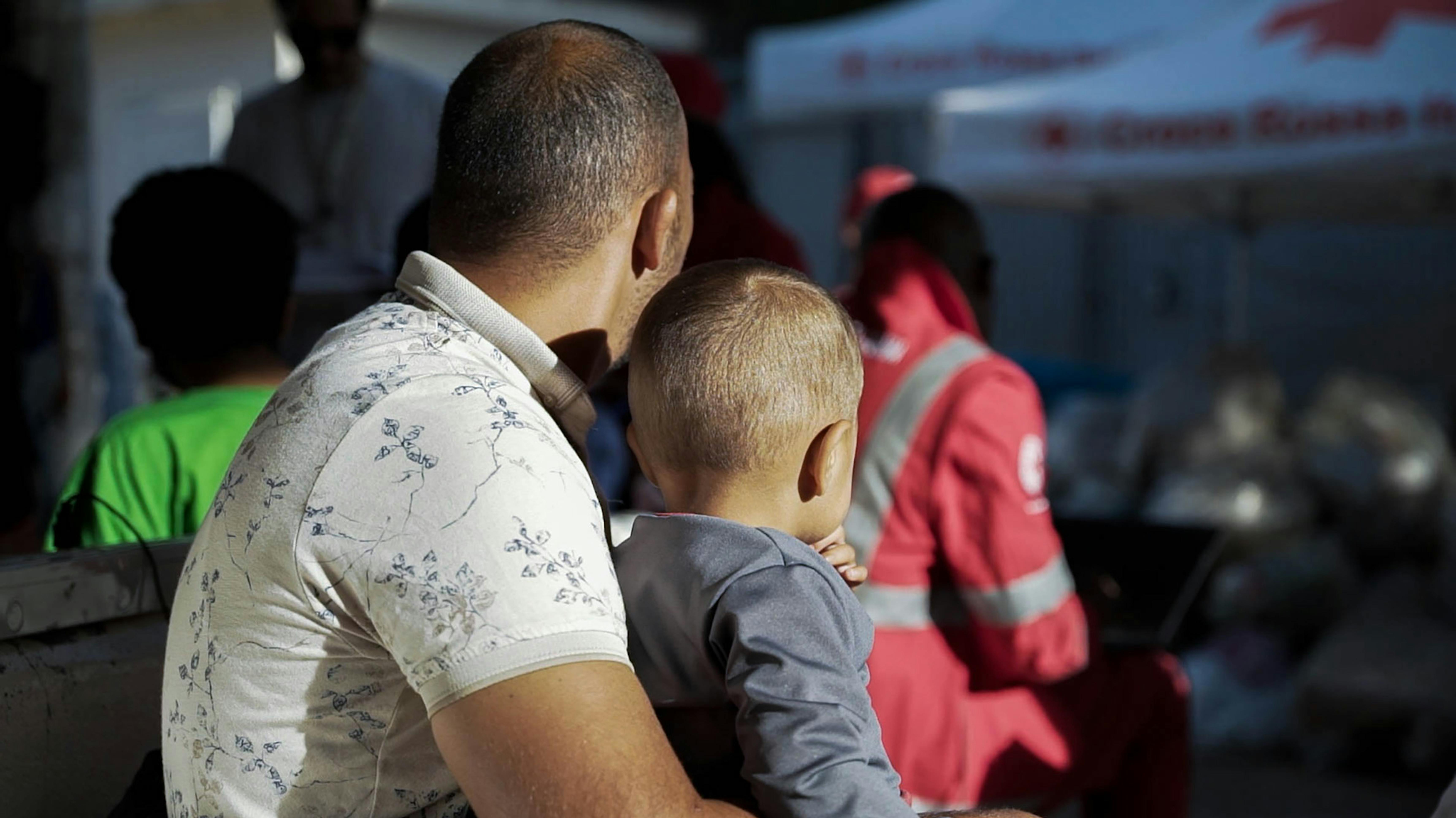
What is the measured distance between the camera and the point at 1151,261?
33.6ft

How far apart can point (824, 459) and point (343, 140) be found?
2716 millimetres

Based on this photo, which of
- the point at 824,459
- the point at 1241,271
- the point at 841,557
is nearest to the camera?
the point at 824,459

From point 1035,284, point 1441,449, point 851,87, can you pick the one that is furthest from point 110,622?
point 1035,284

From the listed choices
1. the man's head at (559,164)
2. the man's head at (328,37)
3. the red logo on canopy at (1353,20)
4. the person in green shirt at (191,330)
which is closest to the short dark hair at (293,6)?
the man's head at (328,37)

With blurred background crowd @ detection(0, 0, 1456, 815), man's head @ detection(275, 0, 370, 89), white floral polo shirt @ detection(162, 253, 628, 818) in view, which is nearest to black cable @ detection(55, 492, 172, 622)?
blurred background crowd @ detection(0, 0, 1456, 815)

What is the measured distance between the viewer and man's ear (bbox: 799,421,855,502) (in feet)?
5.22

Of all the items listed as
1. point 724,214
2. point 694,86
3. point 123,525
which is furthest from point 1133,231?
point 123,525

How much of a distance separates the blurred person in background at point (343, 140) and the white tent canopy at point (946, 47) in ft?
12.0

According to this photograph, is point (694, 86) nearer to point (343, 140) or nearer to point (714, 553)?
point (343, 140)

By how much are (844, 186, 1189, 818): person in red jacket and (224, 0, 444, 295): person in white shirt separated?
4.80ft

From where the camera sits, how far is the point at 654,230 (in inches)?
63.2

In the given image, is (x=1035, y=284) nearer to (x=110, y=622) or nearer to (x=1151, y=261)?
(x=1151, y=261)

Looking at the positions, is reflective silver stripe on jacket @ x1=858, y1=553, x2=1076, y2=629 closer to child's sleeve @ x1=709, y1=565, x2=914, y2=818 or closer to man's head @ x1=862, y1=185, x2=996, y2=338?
man's head @ x1=862, y1=185, x2=996, y2=338

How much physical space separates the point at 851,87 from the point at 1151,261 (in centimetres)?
373
